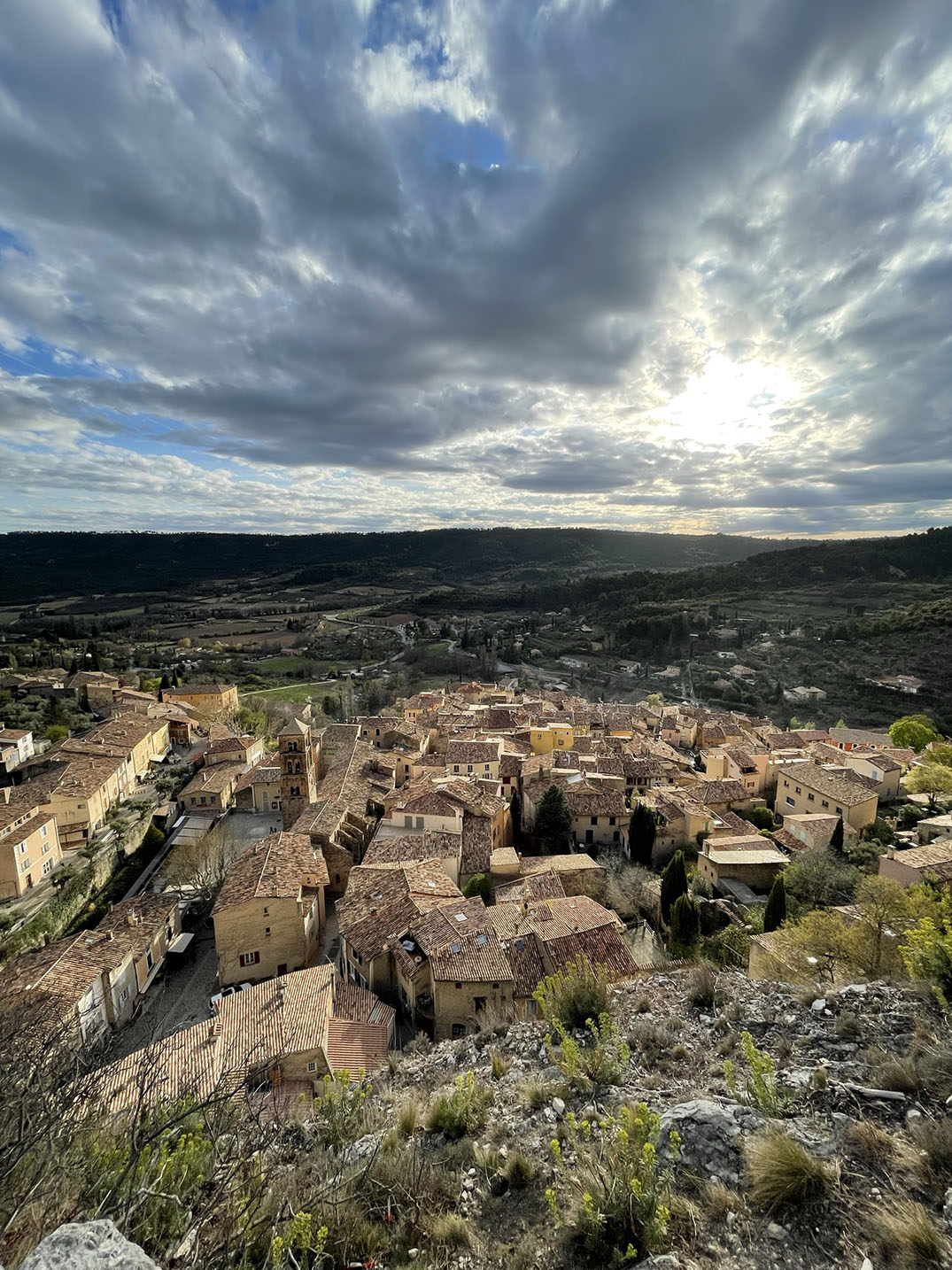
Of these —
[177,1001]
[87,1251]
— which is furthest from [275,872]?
[87,1251]

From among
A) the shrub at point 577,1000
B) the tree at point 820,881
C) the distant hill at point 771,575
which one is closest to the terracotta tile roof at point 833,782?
the tree at point 820,881

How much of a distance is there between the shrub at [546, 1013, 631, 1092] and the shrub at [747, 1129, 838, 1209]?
10.1ft

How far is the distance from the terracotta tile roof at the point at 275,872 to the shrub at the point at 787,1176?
18.0 metres

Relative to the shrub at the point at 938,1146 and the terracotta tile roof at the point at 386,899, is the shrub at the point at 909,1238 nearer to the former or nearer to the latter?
the shrub at the point at 938,1146

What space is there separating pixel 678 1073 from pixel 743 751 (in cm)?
3446

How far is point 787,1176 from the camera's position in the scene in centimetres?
478

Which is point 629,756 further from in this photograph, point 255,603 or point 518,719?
point 255,603

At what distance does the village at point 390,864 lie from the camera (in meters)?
15.6

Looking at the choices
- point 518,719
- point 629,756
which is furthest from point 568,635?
point 629,756

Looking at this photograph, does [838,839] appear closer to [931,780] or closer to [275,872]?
[931,780]

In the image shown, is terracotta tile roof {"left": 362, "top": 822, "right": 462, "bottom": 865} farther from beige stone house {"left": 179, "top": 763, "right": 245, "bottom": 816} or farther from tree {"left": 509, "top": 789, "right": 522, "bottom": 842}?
beige stone house {"left": 179, "top": 763, "right": 245, "bottom": 816}

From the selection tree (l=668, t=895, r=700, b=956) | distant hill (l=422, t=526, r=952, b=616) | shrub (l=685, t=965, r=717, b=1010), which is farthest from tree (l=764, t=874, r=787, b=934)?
distant hill (l=422, t=526, r=952, b=616)

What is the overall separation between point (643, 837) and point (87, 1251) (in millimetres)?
26868

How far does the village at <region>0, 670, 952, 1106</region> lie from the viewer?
15570 mm
